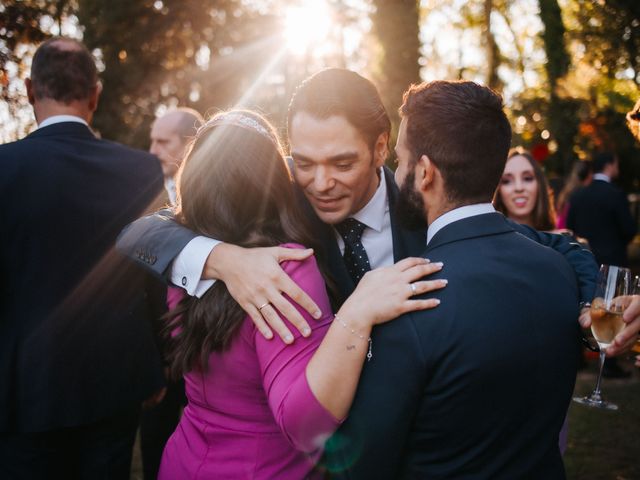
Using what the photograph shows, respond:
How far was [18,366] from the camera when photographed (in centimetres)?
260

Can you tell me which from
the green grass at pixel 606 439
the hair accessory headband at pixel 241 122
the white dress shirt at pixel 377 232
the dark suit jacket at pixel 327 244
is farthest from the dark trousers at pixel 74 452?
the green grass at pixel 606 439

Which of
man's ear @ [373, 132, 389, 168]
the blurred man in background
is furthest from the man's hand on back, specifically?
the blurred man in background

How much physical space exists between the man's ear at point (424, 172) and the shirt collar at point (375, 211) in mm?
900

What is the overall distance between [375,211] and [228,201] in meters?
1.08

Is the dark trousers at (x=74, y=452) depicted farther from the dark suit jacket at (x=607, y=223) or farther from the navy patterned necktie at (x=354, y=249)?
the dark suit jacket at (x=607, y=223)

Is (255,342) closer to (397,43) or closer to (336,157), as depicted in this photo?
(336,157)

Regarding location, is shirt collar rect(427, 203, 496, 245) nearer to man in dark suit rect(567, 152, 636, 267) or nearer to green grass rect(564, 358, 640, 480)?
green grass rect(564, 358, 640, 480)

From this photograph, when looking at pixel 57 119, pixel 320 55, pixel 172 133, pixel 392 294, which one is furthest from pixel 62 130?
pixel 320 55

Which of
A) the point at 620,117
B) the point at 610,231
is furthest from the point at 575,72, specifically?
the point at 610,231

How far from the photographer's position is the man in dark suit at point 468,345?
5.16ft

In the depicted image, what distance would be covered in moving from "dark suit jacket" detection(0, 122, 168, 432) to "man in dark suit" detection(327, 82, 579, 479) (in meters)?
1.55

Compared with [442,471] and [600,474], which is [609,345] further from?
[600,474]

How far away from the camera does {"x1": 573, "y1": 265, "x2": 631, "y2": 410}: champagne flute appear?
6.18 feet

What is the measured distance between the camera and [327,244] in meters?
2.61
